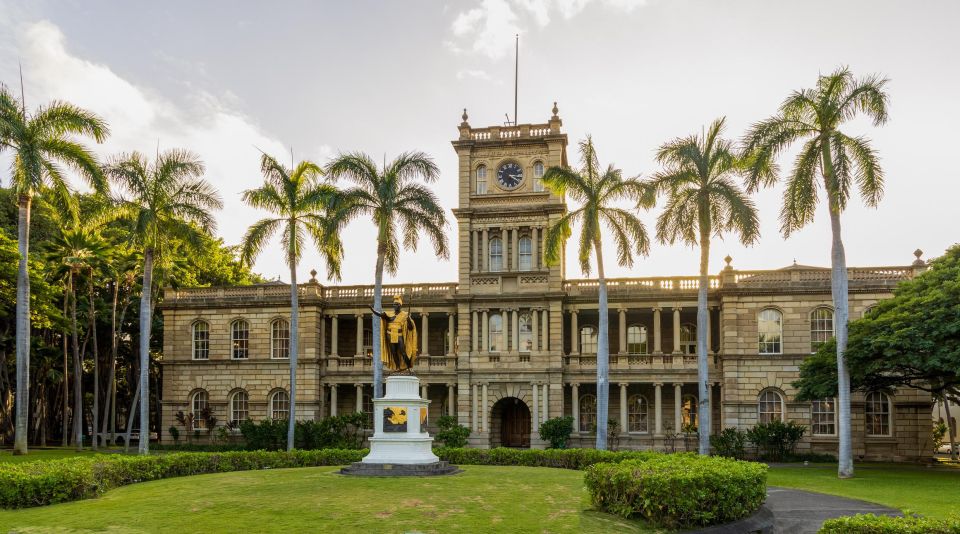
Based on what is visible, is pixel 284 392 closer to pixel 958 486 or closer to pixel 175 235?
pixel 175 235

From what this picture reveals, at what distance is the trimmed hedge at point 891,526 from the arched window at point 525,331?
2792 cm

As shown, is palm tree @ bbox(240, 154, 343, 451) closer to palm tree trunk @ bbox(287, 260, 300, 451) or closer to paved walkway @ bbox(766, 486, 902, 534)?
palm tree trunk @ bbox(287, 260, 300, 451)

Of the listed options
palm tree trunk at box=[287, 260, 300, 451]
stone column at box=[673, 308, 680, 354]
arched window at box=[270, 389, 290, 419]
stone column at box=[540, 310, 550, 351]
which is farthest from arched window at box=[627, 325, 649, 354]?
arched window at box=[270, 389, 290, 419]

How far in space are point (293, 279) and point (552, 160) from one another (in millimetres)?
13728

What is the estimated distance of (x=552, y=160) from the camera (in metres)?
40.2

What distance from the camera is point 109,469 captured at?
20641mm

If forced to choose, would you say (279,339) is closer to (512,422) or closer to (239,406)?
(239,406)

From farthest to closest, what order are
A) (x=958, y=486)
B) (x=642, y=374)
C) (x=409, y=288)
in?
(x=409, y=288), (x=642, y=374), (x=958, y=486)

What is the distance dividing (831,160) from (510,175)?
16.9 meters

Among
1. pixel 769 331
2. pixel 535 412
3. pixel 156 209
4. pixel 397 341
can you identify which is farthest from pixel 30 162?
pixel 769 331

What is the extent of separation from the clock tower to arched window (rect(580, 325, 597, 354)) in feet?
10.8

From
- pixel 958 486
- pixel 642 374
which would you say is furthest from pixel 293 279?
pixel 958 486

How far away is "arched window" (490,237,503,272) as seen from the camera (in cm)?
4069

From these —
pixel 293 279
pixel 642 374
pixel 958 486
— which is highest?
pixel 293 279
